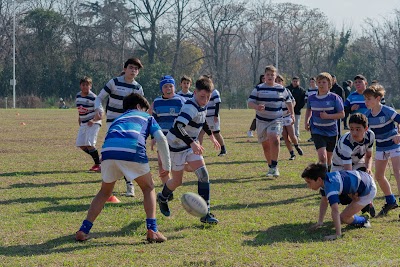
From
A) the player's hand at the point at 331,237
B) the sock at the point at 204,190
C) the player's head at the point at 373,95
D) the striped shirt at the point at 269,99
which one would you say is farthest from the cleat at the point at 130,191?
the player's head at the point at 373,95

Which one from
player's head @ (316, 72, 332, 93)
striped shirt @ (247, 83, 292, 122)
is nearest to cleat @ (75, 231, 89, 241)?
player's head @ (316, 72, 332, 93)

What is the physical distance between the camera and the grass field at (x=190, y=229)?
5848mm

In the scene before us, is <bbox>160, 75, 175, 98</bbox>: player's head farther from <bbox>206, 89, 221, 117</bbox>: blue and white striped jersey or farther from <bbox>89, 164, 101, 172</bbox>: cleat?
<bbox>206, 89, 221, 117</bbox>: blue and white striped jersey

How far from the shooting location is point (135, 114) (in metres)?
6.57

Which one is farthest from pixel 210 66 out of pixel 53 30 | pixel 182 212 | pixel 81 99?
pixel 182 212

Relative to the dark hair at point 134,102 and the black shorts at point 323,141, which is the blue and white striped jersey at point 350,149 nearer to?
the black shorts at point 323,141

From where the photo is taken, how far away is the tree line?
197 ft

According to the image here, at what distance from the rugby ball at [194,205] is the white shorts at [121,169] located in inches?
25.9

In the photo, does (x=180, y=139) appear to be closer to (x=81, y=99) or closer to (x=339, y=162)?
(x=339, y=162)

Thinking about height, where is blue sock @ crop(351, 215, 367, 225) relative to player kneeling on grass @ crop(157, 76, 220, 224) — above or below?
below

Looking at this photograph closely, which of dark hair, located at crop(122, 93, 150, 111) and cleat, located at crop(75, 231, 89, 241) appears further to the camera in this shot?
dark hair, located at crop(122, 93, 150, 111)

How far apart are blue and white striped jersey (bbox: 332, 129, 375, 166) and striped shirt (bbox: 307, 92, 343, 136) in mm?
2218

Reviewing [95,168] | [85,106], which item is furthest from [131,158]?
[95,168]

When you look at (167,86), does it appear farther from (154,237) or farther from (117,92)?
(154,237)
